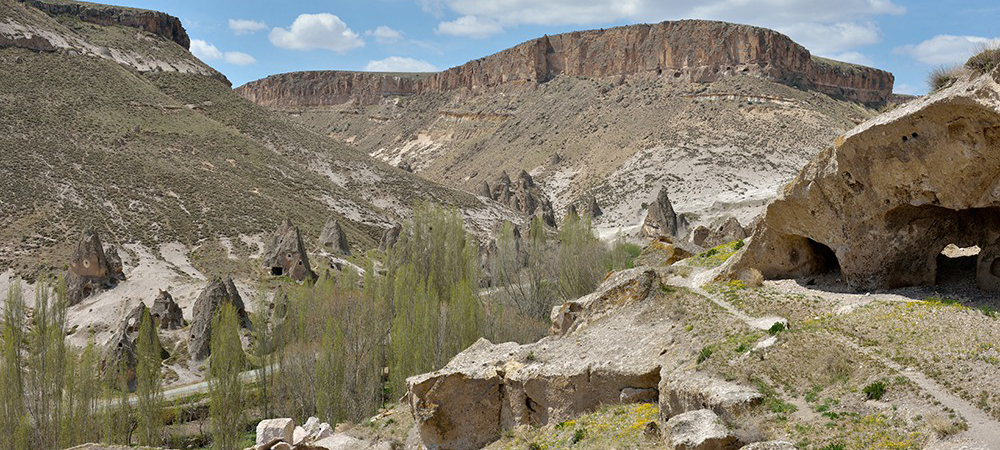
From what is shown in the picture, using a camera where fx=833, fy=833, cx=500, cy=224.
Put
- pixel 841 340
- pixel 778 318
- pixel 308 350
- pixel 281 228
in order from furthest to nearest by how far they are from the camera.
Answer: pixel 281 228 → pixel 308 350 → pixel 778 318 → pixel 841 340

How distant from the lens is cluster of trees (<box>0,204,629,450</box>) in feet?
87.2

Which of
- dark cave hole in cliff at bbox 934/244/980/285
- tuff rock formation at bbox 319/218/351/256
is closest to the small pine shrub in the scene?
dark cave hole in cliff at bbox 934/244/980/285

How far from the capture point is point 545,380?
17.2 meters

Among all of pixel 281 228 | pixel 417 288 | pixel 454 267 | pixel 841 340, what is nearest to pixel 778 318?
pixel 841 340

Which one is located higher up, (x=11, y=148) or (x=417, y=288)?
(x=11, y=148)

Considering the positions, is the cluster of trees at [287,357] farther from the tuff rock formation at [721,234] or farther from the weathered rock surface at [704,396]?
the weathered rock surface at [704,396]

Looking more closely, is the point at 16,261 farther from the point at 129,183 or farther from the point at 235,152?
the point at 235,152

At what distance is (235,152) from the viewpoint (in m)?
79.2

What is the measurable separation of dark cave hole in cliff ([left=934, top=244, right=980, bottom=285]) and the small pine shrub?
165 inches

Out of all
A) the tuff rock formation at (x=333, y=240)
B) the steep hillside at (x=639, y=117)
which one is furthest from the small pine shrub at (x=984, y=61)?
the steep hillside at (x=639, y=117)

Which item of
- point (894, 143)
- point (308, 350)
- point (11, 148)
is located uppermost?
point (11, 148)

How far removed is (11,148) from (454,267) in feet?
136

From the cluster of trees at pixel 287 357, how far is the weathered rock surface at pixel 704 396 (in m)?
16.3

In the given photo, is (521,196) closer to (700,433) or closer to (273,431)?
→ (273,431)
